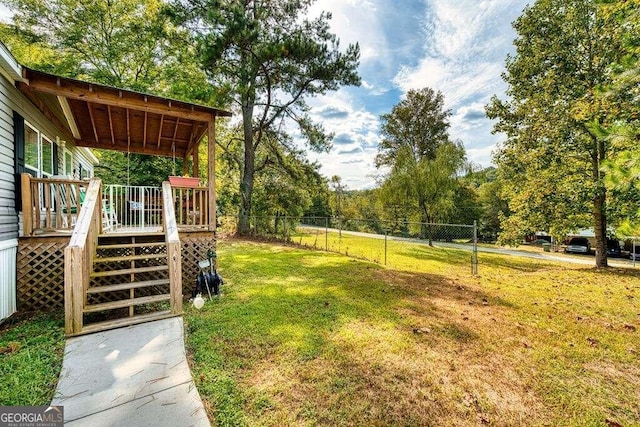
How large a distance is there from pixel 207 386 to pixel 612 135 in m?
4.89

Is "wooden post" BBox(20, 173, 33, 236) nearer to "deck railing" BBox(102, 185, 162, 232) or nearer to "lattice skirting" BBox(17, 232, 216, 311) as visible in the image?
"lattice skirting" BBox(17, 232, 216, 311)

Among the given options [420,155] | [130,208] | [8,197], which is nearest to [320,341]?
[8,197]

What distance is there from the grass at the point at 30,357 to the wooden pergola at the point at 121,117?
119 inches

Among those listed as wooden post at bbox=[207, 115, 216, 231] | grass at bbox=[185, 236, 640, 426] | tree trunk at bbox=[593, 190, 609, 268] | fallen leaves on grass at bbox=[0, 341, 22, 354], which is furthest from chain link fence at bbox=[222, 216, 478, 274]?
fallen leaves on grass at bbox=[0, 341, 22, 354]

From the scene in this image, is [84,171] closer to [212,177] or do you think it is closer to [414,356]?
[212,177]

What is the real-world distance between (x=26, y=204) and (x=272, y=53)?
27.8 feet

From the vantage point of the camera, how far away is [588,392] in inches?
96.5

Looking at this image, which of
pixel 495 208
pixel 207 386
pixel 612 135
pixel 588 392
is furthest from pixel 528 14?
pixel 495 208

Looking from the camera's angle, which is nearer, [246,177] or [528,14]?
[528,14]

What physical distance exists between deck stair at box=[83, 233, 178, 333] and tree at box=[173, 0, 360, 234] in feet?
24.9

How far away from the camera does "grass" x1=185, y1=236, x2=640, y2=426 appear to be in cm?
221

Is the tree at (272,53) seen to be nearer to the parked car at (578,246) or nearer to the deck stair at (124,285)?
the deck stair at (124,285)

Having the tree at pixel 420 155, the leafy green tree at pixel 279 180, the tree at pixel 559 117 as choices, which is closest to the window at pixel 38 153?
the leafy green tree at pixel 279 180

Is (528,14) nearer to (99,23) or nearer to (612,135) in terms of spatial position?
(612,135)
